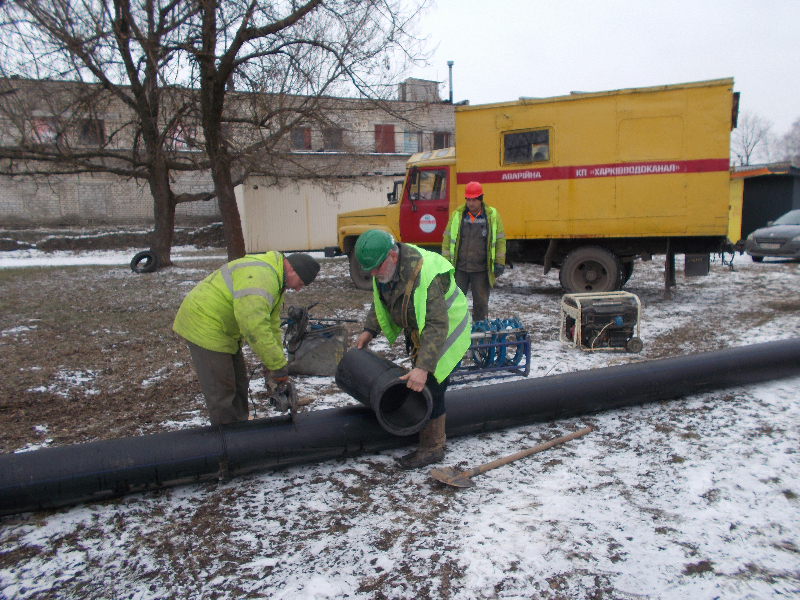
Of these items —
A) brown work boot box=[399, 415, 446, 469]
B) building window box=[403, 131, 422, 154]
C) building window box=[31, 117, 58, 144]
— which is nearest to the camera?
brown work boot box=[399, 415, 446, 469]

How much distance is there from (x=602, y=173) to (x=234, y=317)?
624 cm

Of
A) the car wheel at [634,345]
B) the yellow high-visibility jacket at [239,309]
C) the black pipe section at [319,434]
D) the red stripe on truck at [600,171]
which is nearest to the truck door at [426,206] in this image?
the red stripe on truck at [600,171]

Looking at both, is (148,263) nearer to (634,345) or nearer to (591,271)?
(591,271)

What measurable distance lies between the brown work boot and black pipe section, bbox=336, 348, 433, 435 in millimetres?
97

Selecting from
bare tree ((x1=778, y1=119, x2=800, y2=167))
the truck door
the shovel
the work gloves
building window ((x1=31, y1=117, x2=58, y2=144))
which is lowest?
the shovel

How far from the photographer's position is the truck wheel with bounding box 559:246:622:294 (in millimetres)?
7750

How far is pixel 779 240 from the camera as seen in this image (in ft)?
39.6

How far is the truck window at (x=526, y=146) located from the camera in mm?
7695

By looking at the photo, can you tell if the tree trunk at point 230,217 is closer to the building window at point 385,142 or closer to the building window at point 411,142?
the building window at point 385,142

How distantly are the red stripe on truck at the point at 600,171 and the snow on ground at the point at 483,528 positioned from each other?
4.47 m

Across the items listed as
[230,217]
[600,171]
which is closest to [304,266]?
[600,171]

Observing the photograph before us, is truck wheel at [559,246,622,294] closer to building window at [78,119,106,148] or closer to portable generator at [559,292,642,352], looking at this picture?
portable generator at [559,292,642,352]

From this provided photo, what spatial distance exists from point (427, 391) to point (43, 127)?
1186 cm

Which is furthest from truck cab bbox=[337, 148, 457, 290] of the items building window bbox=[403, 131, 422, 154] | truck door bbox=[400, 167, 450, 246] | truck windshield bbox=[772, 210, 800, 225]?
building window bbox=[403, 131, 422, 154]
